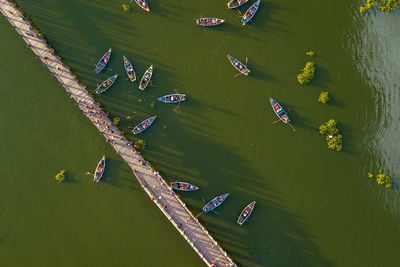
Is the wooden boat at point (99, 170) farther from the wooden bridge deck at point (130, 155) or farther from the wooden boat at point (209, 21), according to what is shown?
the wooden boat at point (209, 21)

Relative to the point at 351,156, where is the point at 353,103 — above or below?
above

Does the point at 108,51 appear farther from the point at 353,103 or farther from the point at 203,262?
the point at 353,103

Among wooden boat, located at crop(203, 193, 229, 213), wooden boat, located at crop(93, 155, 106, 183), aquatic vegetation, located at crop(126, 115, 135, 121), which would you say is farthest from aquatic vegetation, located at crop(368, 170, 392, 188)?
wooden boat, located at crop(93, 155, 106, 183)

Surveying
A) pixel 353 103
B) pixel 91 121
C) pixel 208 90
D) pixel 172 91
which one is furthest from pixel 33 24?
pixel 353 103

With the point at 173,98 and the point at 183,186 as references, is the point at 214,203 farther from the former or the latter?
the point at 173,98

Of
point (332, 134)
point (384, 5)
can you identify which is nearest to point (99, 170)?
point (332, 134)

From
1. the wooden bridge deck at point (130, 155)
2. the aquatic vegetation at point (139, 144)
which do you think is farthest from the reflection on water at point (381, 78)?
the aquatic vegetation at point (139, 144)

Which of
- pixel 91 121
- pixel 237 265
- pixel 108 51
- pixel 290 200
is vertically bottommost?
pixel 237 265
